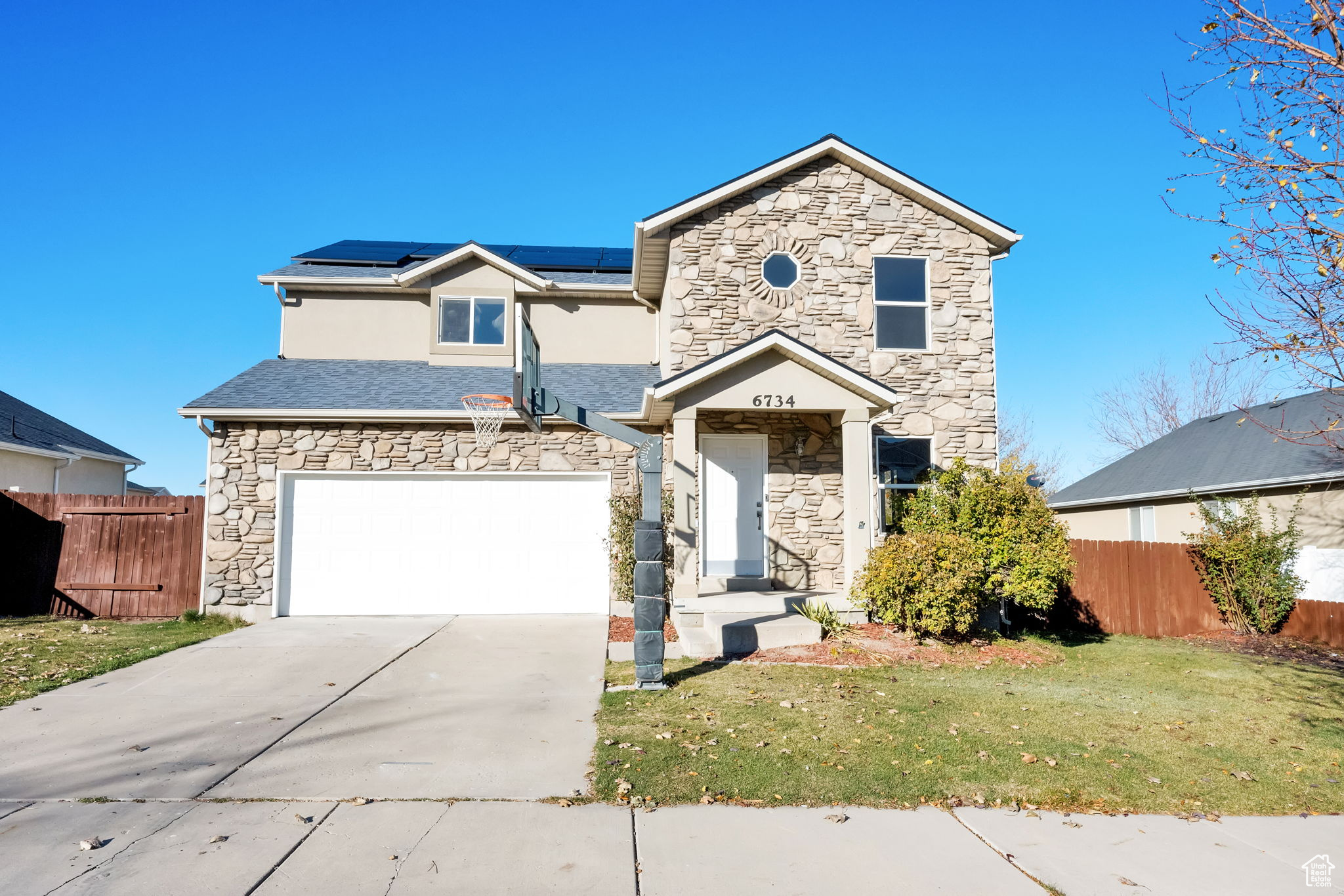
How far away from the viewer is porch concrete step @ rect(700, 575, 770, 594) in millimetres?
11250

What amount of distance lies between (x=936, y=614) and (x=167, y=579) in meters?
11.1

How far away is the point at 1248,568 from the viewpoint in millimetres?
11438

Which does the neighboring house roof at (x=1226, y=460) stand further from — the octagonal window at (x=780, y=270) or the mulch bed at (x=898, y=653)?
the octagonal window at (x=780, y=270)

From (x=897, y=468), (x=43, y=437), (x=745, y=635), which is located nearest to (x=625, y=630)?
(x=745, y=635)

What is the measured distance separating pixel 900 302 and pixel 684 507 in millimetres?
5003

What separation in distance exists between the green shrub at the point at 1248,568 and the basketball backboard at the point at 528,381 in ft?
33.4

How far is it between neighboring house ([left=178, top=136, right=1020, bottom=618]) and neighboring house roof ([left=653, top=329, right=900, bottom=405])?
88cm

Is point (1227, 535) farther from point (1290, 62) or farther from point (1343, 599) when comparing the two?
point (1290, 62)

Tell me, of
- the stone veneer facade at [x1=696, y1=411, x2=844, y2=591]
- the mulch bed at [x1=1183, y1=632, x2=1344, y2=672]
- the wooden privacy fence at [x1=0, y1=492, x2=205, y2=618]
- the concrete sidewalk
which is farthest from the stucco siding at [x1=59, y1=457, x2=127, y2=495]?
the mulch bed at [x1=1183, y1=632, x2=1344, y2=672]

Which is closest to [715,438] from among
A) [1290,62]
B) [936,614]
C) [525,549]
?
[525,549]

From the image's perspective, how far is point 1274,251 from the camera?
5.59m

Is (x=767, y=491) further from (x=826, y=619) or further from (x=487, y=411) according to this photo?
(x=487, y=411)

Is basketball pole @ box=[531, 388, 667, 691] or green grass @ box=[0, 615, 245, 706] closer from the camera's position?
basketball pole @ box=[531, 388, 667, 691]

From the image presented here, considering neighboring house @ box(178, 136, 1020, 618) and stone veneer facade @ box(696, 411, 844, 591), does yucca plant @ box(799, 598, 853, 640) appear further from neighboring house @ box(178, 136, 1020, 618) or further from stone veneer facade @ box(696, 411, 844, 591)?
stone veneer facade @ box(696, 411, 844, 591)
